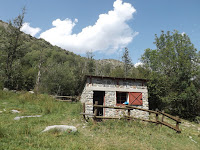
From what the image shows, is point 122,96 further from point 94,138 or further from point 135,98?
point 94,138

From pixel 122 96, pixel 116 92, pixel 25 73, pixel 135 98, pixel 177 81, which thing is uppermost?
pixel 25 73

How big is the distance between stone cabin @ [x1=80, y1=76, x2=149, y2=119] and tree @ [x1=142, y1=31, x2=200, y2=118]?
202 inches

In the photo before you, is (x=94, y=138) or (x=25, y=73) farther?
(x=25, y=73)

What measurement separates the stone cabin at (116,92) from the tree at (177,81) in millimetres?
5120

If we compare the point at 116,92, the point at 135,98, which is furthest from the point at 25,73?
the point at 135,98

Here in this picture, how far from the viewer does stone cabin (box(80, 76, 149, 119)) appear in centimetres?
1389

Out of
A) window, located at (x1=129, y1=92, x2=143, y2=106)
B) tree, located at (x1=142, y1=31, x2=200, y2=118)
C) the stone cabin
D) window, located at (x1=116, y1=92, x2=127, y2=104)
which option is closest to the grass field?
the stone cabin

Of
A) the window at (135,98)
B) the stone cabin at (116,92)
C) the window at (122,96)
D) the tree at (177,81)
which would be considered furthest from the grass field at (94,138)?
the tree at (177,81)

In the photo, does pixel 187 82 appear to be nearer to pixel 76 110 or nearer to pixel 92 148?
pixel 76 110

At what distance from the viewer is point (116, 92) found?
14695 millimetres

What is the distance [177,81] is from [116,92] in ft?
35.9

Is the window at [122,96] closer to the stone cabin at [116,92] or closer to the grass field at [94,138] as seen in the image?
the stone cabin at [116,92]

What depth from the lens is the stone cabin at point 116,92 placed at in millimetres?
13891

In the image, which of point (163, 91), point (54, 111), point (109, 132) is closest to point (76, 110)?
point (54, 111)
